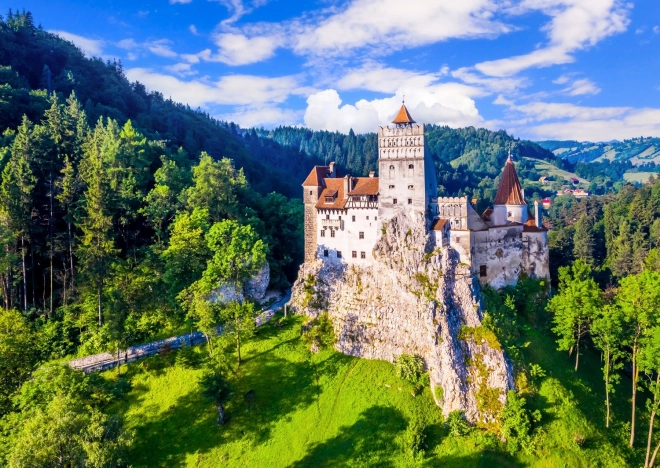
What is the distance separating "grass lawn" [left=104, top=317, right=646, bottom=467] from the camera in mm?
46281

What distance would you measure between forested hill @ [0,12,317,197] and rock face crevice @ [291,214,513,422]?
5187cm

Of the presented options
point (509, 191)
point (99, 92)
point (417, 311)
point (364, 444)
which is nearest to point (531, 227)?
point (509, 191)

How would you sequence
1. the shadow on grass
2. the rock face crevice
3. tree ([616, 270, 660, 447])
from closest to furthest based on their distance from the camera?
tree ([616, 270, 660, 447]), the shadow on grass, the rock face crevice

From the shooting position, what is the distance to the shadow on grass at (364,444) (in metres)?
46.7

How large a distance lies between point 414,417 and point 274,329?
65.5 feet

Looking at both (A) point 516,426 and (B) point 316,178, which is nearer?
(A) point 516,426

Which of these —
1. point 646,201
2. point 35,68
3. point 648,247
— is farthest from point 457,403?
point 35,68

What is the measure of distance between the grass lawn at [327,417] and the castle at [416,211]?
9.96 metres

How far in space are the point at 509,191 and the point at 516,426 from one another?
1116 inches

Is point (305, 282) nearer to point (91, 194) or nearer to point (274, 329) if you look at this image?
point (274, 329)

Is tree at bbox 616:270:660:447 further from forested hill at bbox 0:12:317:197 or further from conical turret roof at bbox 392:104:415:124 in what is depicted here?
forested hill at bbox 0:12:317:197

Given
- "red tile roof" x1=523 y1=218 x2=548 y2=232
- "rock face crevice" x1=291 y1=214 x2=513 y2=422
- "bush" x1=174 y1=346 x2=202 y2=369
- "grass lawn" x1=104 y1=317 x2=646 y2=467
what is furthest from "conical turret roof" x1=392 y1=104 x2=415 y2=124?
"bush" x1=174 y1=346 x2=202 y2=369

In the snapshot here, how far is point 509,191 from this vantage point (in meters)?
60.8

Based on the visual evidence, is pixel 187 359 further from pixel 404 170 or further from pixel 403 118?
pixel 403 118
